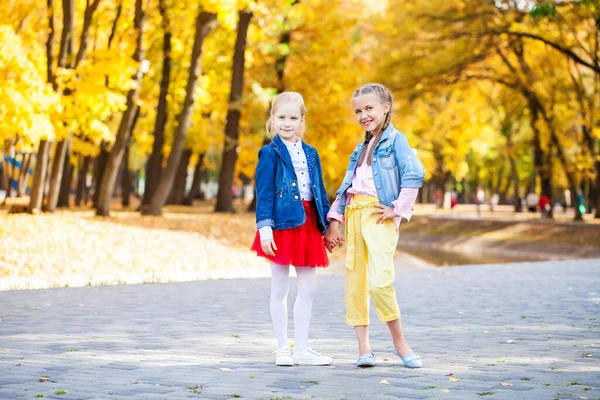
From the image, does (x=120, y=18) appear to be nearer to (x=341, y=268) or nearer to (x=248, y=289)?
(x=341, y=268)

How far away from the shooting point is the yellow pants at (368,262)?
21.2ft

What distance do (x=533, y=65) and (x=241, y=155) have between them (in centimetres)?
1276

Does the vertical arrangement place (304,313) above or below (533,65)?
below

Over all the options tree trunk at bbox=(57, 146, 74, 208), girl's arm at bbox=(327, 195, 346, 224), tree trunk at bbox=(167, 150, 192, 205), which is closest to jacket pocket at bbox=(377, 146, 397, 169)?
girl's arm at bbox=(327, 195, 346, 224)

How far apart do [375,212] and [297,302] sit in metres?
0.90

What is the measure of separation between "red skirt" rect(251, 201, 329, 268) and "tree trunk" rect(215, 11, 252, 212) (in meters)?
24.2

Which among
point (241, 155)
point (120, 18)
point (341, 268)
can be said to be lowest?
point (341, 268)

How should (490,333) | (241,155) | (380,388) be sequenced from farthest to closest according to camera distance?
(241,155) → (490,333) → (380,388)

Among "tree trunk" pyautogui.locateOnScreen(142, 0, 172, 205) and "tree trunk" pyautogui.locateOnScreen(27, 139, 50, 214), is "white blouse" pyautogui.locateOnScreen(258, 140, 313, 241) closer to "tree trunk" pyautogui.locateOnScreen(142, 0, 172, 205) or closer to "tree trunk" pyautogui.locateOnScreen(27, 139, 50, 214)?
"tree trunk" pyautogui.locateOnScreen(27, 139, 50, 214)

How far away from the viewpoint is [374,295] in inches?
255

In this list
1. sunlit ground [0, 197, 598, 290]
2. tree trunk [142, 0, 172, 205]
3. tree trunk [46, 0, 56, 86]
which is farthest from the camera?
tree trunk [142, 0, 172, 205]

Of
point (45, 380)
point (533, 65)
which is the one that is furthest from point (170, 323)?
point (533, 65)

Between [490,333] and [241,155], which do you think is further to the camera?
[241,155]

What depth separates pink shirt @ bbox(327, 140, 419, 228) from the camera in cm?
642
